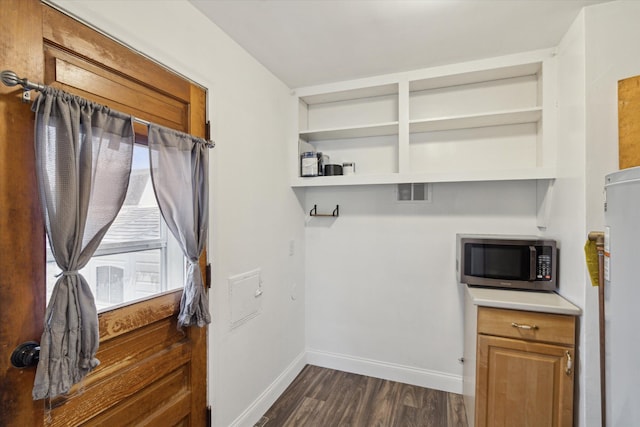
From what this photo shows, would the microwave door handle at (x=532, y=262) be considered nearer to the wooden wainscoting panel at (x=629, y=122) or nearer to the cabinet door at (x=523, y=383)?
the cabinet door at (x=523, y=383)

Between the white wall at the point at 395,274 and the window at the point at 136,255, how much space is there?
154 cm

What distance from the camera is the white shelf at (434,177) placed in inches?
76.2

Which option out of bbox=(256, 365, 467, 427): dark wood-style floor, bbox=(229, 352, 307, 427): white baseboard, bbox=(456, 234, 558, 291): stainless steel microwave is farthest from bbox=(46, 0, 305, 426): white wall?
bbox=(456, 234, 558, 291): stainless steel microwave

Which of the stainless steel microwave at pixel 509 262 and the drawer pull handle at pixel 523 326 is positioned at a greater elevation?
the stainless steel microwave at pixel 509 262

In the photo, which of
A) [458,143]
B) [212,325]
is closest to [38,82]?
[212,325]

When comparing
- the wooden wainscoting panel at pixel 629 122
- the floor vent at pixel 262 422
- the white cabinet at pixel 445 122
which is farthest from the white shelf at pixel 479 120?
the floor vent at pixel 262 422

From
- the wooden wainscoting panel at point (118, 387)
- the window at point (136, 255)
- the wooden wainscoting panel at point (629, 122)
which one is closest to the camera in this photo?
the wooden wainscoting panel at point (118, 387)

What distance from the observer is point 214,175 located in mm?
1663

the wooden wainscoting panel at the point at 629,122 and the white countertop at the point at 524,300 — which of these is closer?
the wooden wainscoting panel at the point at 629,122

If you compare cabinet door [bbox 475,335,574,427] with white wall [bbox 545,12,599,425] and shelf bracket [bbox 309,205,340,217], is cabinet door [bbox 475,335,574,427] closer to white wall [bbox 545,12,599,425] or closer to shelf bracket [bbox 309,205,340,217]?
white wall [bbox 545,12,599,425]

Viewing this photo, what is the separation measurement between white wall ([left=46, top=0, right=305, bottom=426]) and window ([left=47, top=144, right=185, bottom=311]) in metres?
0.28

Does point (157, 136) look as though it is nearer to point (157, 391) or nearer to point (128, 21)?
point (128, 21)

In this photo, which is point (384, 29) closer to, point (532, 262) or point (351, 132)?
point (351, 132)

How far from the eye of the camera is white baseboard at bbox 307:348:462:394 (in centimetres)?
240
